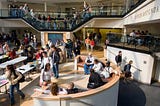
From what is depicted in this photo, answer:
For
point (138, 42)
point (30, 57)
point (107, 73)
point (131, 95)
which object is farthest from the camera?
point (138, 42)

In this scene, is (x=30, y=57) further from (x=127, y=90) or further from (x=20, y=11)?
(x=20, y=11)

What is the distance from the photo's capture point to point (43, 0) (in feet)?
74.7

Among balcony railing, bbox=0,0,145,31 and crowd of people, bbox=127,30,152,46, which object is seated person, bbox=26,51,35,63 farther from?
balcony railing, bbox=0,0,145,31

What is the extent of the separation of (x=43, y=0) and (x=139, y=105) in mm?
19027

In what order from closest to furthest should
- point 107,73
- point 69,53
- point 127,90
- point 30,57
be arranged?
point 107,73 < point 127,90 < point 30,57 < point 69,53

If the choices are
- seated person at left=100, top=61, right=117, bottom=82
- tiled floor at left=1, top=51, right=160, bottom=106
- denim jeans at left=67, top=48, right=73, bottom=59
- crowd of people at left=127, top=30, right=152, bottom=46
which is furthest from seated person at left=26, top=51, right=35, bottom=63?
crowd of people at left=127, top=30, right=152, bottom=46

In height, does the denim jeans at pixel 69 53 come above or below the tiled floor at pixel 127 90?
above

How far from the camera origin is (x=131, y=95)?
8.49 meters

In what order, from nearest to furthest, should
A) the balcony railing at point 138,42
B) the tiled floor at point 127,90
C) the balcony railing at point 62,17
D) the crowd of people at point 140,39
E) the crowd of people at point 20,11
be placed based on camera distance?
the tiled floor at point 127,90, the balcony railing at point 138,42, the crowd of people at point 140,39, the balcony railing at point 62,17, the crowd of people at point 20,11

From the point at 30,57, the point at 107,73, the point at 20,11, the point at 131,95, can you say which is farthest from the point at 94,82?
the point at 20,11

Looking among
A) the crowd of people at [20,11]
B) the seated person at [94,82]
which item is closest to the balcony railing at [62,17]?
the crowd of people at [20,11]

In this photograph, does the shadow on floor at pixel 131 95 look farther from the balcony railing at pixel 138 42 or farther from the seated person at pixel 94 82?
the balcony railing at pixel 138 42

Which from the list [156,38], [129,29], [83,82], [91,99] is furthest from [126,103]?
[129,29]

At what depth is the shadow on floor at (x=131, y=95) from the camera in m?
7.75
